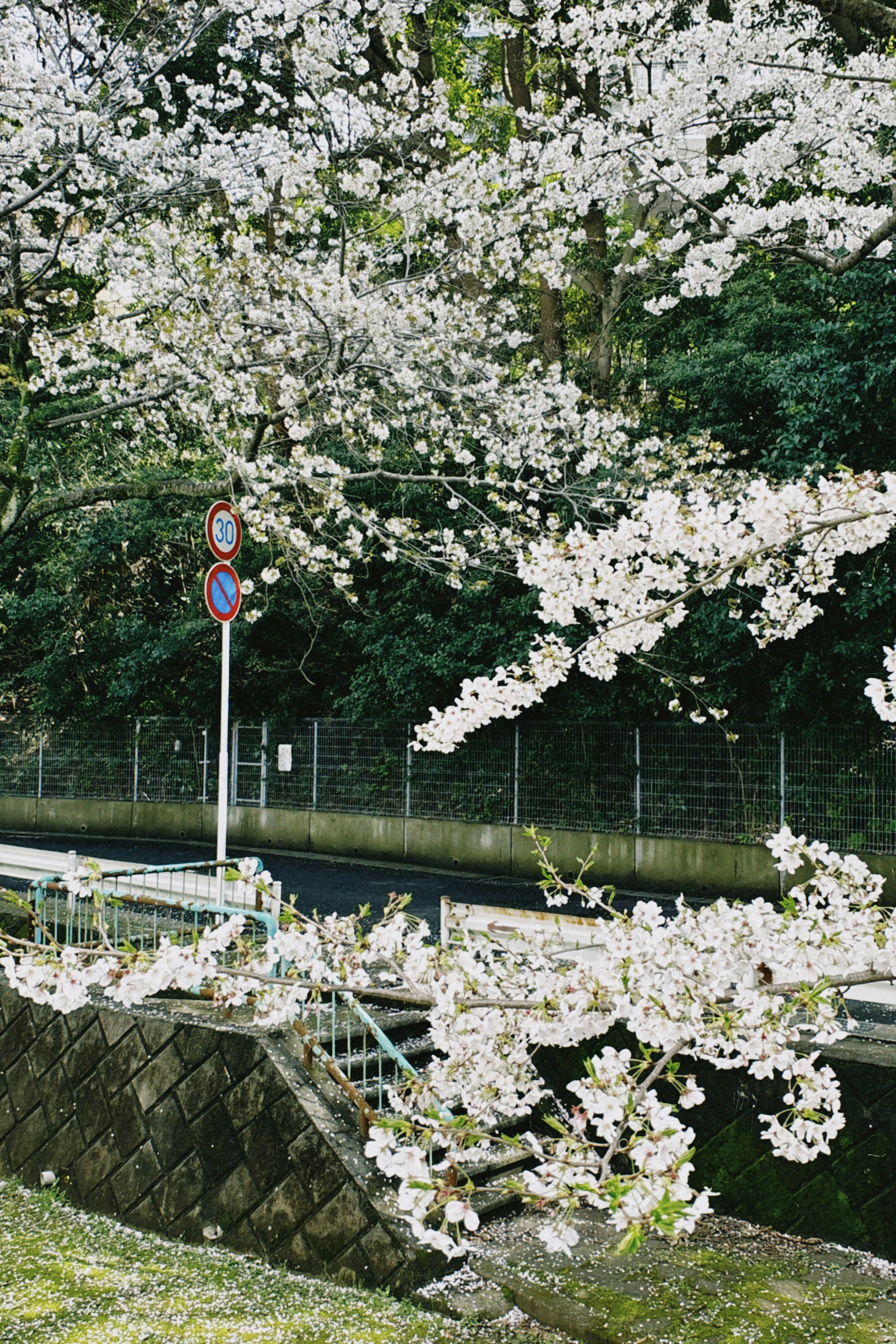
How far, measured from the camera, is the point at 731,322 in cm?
1317

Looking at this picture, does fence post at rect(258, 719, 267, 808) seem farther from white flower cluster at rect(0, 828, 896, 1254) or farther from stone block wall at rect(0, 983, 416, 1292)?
white flower cluster at rect(0, 828, 896, 1254)

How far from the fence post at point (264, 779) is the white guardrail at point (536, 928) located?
1081 cm

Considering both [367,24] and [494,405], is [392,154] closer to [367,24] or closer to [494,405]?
[367,24]

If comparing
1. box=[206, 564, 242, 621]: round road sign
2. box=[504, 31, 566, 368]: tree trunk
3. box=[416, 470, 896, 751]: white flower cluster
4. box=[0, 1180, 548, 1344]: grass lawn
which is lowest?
box=[0, 1180, 548, 1344]: grass lawn

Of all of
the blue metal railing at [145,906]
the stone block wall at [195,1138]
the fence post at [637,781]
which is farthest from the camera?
the fence post at [637,781]

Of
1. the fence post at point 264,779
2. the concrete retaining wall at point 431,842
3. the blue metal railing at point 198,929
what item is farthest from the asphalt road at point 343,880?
the blue metal railing at point 198,929

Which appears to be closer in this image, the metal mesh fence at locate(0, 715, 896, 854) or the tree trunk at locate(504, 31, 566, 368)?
the metal mesh fence at locate(0, 715, 896, 854)

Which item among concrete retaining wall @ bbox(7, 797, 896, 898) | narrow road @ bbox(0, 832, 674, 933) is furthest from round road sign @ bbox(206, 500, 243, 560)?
concrete retaining wall @ bbox(7, 797, 896, 898)

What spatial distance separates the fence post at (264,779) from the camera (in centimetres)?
1603

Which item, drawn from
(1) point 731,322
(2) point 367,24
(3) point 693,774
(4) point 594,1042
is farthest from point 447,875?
(2) point 367,24

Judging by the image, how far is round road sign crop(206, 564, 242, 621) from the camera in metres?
7.33

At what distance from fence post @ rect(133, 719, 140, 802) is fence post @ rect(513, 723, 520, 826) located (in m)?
7.76

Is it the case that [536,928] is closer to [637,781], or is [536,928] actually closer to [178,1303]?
[178,1303]

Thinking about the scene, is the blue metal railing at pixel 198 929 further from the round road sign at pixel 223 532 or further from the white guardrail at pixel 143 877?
the round road sign at pixel 223 532
